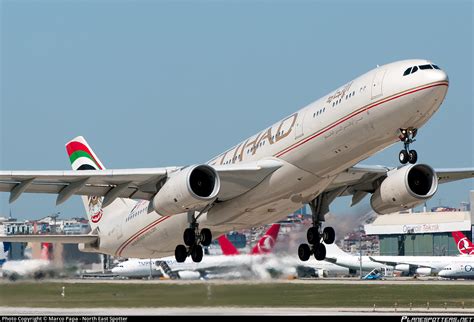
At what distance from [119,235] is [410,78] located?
1405 cm

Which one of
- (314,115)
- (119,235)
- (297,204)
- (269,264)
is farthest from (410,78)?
(119,235)

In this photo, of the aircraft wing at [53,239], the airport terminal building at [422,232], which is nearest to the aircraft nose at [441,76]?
the aircraft wing at [53,239]

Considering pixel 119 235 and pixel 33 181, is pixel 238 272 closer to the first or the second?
pixel 119 235

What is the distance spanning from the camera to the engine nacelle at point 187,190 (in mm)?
28078

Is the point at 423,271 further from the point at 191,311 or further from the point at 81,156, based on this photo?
the point at 191,311

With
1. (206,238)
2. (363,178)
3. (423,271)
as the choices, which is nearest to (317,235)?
(363,178)

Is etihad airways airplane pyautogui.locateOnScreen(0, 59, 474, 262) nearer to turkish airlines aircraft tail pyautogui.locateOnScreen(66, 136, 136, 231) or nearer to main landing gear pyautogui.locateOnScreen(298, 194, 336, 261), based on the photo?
main landing gear pyautogui.locateOnScreen(298, 194, 336, 261)

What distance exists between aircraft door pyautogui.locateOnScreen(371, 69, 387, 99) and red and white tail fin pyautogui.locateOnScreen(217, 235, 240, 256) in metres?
10.0

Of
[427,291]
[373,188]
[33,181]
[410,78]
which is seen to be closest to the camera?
[410,78]

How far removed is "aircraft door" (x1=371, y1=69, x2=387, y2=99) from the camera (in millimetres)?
25663

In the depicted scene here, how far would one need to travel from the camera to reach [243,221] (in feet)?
100

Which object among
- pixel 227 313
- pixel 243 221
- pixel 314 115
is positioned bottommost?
pixel 227 313

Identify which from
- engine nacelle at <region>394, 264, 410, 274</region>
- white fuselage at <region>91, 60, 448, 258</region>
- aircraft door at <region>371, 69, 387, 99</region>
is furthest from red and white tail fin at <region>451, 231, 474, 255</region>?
aircraft door at <region>371, 69, 387, 99</region>

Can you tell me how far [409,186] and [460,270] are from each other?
32.5 m
